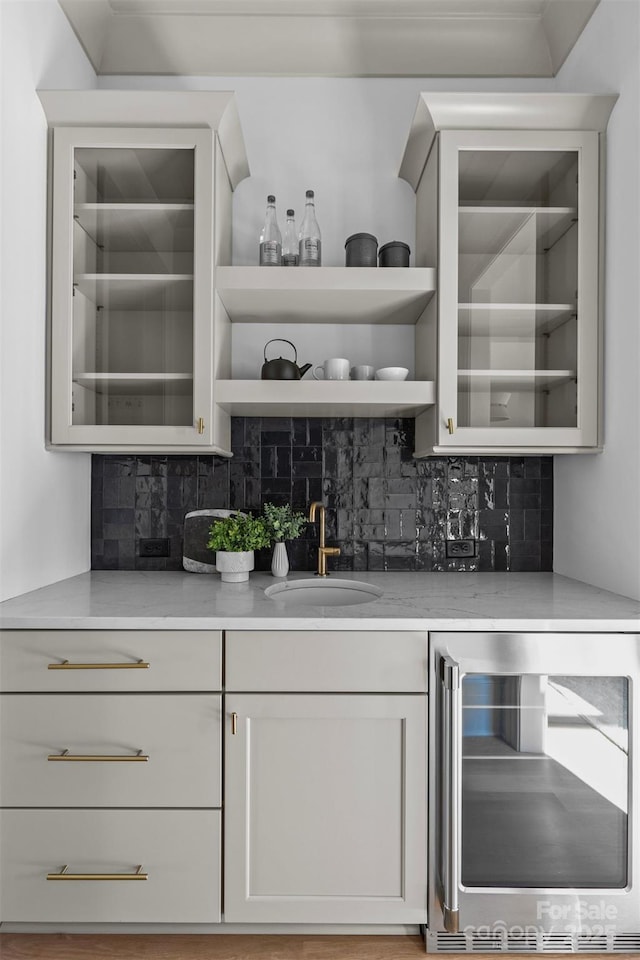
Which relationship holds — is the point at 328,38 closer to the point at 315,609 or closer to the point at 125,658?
the point at 315,609

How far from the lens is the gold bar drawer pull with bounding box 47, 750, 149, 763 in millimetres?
1430

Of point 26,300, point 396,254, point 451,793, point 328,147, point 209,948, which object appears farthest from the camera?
point 328,147

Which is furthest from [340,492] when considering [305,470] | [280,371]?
[280,371]

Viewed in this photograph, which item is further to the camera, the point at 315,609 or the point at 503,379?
the point at 503,379

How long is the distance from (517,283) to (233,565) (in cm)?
128

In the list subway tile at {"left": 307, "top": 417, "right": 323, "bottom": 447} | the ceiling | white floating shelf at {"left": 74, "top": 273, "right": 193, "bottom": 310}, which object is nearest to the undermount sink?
subway tile at {"left": 307, "top": 417, "right": 323, "bottom": 447}

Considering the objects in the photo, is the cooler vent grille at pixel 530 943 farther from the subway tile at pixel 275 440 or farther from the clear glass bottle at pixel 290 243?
the clear glass bottle at pixel 290 243

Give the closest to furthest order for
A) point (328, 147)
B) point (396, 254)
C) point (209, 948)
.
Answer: point (209, 948) → point (396, 254) → point (328, 147)

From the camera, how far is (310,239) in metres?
1.92

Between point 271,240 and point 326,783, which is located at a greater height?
point 271,240

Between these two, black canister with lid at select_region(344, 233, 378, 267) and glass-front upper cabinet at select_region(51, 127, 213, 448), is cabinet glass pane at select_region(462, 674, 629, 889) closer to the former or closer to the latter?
glass-front upper cabinet at select_region(51, 127, 213, 448)

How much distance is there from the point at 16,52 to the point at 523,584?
87.1 inches

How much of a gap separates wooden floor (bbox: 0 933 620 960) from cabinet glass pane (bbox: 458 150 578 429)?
1.46m

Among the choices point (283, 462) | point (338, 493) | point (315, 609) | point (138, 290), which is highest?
point (138, 290)
